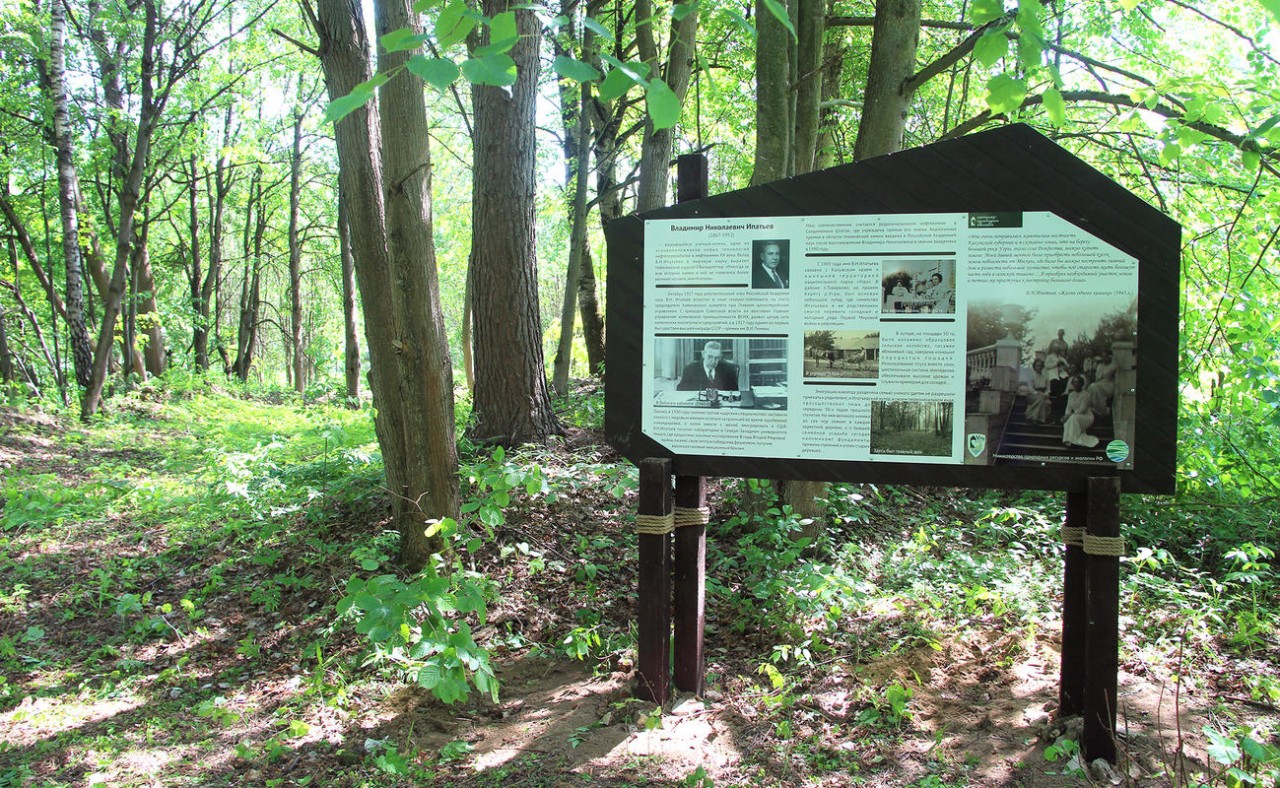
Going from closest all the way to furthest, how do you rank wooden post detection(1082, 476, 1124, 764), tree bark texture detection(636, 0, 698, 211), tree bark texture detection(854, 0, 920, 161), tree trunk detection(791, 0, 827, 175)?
wooden post detection(1082, 476, 1124, 764) → tree bark texture detection(854, 0, 920, 161) → tree trunk detection(791, 0, 827, 175) → tree bark texture detection(636, 0, 698, 211)

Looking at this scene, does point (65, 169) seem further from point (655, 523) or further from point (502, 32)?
point (502, 32)

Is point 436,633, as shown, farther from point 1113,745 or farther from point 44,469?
point 44,469

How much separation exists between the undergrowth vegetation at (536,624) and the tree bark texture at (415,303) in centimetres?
21

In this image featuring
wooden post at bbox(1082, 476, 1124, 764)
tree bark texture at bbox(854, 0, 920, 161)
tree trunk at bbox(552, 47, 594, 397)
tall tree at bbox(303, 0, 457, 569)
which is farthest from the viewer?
tree trunk at bbox(552, 47, 594, 397)

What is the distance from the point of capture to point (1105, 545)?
118 inches

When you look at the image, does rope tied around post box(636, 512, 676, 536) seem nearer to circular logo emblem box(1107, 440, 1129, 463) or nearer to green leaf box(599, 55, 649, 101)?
circular logo emblem box(1107, 440, 1129, 463)

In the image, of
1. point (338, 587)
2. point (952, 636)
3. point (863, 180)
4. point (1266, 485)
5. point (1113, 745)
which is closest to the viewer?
point (1113, 745)

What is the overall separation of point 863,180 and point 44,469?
359 inches

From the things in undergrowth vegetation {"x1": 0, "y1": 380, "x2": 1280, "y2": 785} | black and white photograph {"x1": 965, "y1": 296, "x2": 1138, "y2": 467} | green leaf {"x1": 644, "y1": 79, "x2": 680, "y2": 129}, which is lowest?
undergrowth vegetation {"x1": 0, "y1": 380, "x2": 1280, "y2": 785}

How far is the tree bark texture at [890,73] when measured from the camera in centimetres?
493

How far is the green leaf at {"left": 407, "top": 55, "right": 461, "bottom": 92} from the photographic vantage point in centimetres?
182

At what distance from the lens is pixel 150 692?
402cm

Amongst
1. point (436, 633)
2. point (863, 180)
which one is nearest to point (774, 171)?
point (863, 180)

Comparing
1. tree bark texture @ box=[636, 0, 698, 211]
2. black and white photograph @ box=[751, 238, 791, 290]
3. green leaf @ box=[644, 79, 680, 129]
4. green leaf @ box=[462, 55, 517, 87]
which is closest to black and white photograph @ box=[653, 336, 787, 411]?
black and white photograph @ box=[751, 238, 791, 290]
